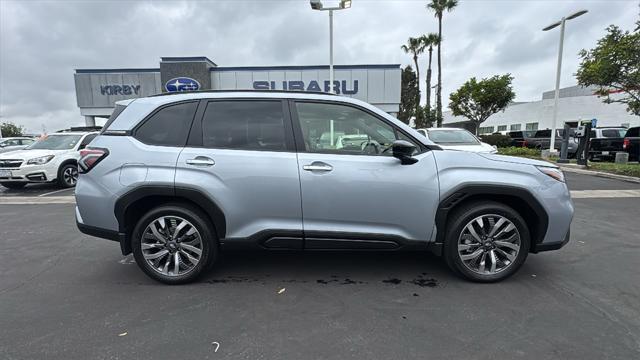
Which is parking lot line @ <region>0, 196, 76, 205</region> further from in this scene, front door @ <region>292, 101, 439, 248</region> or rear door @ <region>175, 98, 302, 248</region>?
front door @ <region>292, 101, 439, 248</region>

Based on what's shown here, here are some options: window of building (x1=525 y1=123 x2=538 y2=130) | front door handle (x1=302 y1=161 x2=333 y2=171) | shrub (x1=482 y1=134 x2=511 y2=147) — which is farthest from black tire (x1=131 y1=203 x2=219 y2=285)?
window of building (x1=525 y1=123 x2=538 y2=130)

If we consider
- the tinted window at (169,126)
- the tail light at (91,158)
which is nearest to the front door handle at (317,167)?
the tinted window at (169,126)

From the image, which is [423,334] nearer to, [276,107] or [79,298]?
[276,107]

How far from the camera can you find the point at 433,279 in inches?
142

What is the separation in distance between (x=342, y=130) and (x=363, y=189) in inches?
26.7

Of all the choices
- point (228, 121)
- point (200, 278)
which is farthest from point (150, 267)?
point (228, 121)

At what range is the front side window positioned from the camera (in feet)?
11.1

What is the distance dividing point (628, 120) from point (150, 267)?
3925 cm

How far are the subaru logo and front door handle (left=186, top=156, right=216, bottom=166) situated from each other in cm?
1976

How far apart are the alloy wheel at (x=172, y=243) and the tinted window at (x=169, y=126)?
752 millimetres

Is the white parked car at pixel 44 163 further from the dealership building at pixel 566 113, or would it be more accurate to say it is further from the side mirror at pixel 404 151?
the dealership building at pixel 566 113

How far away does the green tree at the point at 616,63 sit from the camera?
985 cm

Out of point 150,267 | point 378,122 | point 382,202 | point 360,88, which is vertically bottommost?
point 150,267

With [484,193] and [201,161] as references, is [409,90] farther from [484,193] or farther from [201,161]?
[201,161]
